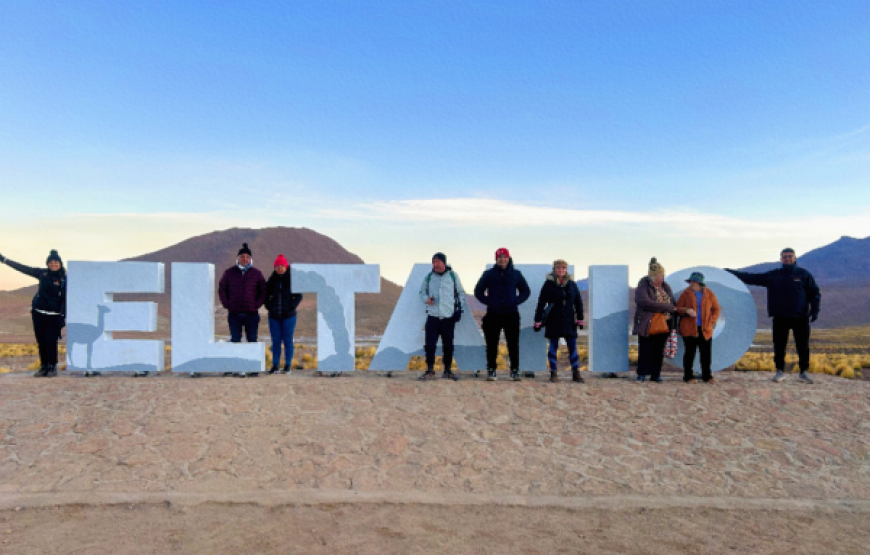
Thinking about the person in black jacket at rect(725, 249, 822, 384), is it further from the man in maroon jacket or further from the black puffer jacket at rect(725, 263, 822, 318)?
the man in maroon jacket

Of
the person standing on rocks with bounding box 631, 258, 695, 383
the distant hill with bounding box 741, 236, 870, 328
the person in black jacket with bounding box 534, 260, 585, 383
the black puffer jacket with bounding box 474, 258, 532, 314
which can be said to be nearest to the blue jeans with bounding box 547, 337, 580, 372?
the person in black jacket with bounding box 534, 260, 585, 383

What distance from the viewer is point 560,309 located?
1027 centimetres

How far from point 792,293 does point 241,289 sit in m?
9.17

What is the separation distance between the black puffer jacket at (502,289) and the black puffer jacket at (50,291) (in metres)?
7.36

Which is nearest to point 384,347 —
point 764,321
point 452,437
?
point 452,437

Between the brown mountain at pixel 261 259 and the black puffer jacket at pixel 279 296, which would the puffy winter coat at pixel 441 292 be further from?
the brown mountain at pixel 261 259


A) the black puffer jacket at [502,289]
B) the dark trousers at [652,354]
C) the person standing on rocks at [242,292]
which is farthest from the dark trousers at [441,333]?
the dark trousers at [652,354]

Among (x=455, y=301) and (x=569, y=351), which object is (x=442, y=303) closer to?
(x=455, y=301)

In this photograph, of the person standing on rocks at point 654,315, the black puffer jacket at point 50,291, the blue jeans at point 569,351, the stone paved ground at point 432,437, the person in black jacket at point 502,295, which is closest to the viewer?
the stone paved ground at point 432,437

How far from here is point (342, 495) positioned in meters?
7.49

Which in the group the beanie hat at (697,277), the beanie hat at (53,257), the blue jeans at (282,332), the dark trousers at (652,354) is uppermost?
the beanie hat at (53,257)

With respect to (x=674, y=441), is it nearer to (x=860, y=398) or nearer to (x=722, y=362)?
(x=722, y=362)

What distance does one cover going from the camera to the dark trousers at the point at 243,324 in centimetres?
1092

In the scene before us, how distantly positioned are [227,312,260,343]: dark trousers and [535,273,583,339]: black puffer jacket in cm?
489
